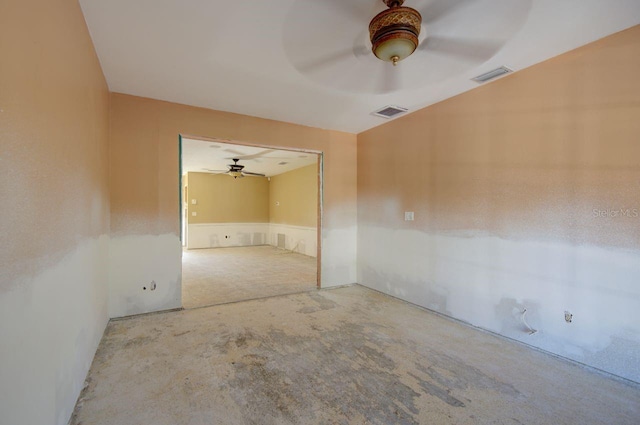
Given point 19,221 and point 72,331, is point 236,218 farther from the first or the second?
point 19,221

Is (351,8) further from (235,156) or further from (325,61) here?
(235,156)

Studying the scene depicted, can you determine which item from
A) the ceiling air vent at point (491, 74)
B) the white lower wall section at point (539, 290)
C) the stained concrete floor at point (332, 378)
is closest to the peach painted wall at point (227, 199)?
the stained concrete floor at point (332, 378)

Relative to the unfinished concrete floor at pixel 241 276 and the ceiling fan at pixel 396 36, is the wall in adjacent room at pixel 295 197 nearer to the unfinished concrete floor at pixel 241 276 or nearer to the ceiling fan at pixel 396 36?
the unfinished concrete floor at pixel 241 276

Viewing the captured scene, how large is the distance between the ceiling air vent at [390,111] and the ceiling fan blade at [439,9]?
1.66 meters

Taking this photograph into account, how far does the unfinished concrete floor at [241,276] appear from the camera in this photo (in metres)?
4.17

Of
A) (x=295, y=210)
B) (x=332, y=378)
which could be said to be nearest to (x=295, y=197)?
(x=295, y=210)

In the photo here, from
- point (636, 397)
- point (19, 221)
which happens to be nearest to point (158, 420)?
point (19, 221)

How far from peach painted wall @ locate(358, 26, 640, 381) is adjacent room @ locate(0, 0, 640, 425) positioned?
0.02 metres

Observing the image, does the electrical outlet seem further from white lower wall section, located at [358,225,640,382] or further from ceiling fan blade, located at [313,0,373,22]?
ceiling fan blade, located at [313,0,373,22]

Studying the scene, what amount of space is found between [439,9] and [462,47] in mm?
567

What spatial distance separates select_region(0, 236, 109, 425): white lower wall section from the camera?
1.02m

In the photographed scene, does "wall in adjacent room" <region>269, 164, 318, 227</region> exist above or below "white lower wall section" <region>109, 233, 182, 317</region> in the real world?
above

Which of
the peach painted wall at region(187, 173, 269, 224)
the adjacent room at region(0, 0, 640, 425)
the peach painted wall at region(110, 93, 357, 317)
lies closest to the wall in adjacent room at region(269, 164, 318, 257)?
the peach painted wall at region(187, 173, 269, 224)

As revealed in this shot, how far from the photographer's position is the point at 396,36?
189 cm
